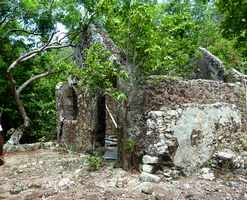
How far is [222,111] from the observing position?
820 cm

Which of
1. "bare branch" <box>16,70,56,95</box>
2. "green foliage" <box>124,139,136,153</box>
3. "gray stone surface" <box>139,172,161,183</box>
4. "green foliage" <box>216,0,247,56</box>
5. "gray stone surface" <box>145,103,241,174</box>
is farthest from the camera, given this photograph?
"bare branch" <box>16,70,56,95</box>

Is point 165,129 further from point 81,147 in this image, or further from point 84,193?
point 81,147

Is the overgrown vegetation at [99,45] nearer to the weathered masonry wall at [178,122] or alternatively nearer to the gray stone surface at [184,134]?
the weathered masonry wall at [178,122]

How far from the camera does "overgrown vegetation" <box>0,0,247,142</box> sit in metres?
7.66

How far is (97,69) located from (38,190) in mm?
2508

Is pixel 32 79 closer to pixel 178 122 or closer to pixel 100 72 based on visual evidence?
pixel 100 72

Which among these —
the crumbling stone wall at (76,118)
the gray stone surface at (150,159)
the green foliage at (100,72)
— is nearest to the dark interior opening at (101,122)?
the crumbling stone wall at (76,118)

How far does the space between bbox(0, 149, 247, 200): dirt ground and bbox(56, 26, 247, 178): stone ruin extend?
436 mm

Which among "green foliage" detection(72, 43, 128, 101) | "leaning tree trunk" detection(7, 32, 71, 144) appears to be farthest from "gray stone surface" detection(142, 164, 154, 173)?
"leaning tree trunk" detection(7, 32, 71, 144)

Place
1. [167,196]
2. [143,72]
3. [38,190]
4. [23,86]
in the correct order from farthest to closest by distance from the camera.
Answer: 1. [23,86]
2. [143,72]
3. [38,190]
4. [167,196]

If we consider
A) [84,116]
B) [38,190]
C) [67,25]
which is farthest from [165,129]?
[67,25]

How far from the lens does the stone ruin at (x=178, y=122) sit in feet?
24.8

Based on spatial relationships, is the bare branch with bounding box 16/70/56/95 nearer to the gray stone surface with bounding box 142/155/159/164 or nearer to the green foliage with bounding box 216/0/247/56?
the gray stone surface with bounding box 142/155/159/164

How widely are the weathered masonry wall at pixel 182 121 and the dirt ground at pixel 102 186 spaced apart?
1.82 ft
